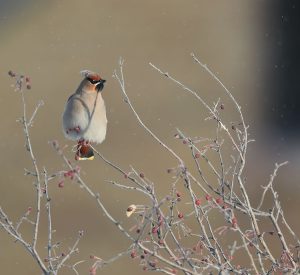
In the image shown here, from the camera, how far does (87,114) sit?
3.70 metres

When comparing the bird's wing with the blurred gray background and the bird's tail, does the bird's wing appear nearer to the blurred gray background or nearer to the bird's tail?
the bird's tail

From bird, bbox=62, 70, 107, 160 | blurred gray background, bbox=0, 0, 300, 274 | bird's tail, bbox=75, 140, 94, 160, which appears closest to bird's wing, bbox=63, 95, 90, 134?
bird, bbox=62, 70, 107, 160

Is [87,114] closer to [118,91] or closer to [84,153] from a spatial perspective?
[84,153]

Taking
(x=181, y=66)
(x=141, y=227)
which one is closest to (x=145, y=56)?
(x=181, y=66)

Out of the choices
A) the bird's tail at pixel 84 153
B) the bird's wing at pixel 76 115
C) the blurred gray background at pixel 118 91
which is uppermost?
the blurred gray background at pixel 118 91

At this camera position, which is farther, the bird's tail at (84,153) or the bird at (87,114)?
the bird at (87,114)

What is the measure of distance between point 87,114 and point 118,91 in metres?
2.89

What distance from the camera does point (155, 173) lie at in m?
6.86

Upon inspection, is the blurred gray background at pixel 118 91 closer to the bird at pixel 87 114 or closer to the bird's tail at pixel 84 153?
the bird at pixel 87 114

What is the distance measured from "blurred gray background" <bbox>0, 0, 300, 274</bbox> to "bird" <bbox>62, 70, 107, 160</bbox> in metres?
2.43

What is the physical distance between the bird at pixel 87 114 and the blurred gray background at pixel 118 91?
2.43 m

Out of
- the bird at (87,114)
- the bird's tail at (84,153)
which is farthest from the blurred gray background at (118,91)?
the bird's tail at (84,153)

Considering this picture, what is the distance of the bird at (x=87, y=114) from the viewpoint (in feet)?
11.8

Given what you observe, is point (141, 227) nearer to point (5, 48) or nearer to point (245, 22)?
point (5, 48)
